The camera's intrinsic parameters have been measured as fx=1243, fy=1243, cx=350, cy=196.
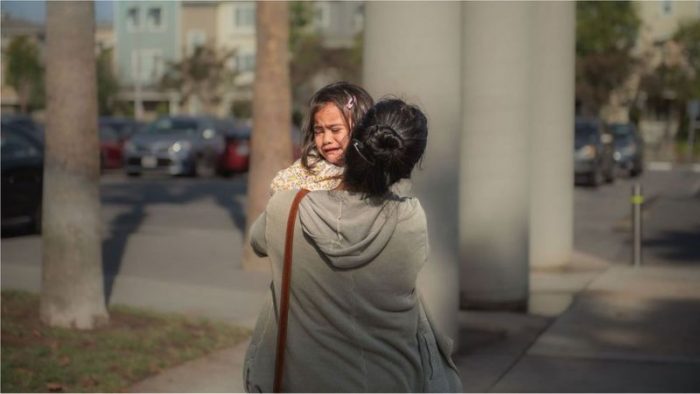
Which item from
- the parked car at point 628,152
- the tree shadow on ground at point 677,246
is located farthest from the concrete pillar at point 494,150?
the parked car at point 628,152

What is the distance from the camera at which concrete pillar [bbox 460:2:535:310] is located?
34.6 feet

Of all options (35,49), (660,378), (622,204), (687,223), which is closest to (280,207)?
(660,378)

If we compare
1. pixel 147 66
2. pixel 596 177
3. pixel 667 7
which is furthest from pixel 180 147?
pixel 667 7

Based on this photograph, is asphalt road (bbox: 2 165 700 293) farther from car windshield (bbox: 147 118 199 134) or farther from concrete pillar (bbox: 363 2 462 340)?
concrete pillar (bbox: 363 2 462 340)

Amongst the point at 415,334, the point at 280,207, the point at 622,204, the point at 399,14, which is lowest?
the point at 622,204

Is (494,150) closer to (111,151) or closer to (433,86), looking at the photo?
(433,86)

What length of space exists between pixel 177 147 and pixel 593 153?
10.6 meters

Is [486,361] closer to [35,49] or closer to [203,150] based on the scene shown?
[203,150]

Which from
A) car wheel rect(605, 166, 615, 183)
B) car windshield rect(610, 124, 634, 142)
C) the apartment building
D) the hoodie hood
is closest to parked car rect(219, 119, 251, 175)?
car wheel rect(605, 166, 615, 183)

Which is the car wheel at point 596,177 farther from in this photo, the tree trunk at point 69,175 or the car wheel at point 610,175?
the tree trunk at point 69,175

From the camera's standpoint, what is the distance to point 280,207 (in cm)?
350

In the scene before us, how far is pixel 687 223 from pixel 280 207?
1823 cm

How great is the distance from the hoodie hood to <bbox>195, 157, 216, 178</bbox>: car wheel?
29.3 metres

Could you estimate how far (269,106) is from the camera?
42.3 feet
